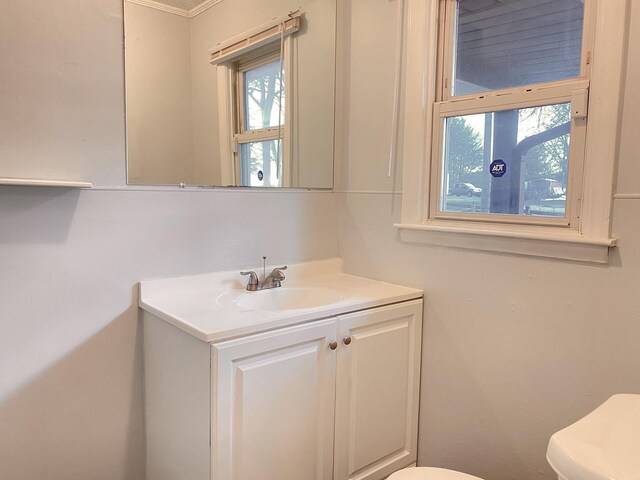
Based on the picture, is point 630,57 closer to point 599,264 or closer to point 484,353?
point 599,264

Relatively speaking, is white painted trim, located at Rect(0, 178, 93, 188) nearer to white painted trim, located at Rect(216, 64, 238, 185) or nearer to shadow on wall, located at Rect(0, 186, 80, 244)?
shadow on wall, located at Rect(0, 186, 80, 244)

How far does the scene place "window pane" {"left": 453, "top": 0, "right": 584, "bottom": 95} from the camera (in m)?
1.44

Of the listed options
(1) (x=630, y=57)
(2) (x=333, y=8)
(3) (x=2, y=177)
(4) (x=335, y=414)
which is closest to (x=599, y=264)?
(1) (x=630, y=57)

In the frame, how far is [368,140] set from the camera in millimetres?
1996

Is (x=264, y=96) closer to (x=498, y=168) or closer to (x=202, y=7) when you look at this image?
(x=202, y=7)

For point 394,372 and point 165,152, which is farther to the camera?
point 394,372

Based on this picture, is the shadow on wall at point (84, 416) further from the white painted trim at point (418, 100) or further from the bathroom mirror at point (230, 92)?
the white painted trim at point (418, 100)

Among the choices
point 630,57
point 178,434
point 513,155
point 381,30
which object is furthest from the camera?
point 381,30

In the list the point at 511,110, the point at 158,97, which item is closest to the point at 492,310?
the point at 511,110

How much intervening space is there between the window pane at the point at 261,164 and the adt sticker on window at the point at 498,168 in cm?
84

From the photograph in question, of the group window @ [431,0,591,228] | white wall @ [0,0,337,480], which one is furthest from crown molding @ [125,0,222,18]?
A: window @ [431,0,591,228]

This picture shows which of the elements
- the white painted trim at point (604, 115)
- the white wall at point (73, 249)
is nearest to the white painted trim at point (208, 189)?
the white wall at point (73, 249)

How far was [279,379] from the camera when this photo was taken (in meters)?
1.41

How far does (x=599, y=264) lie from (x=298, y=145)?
124 cm
